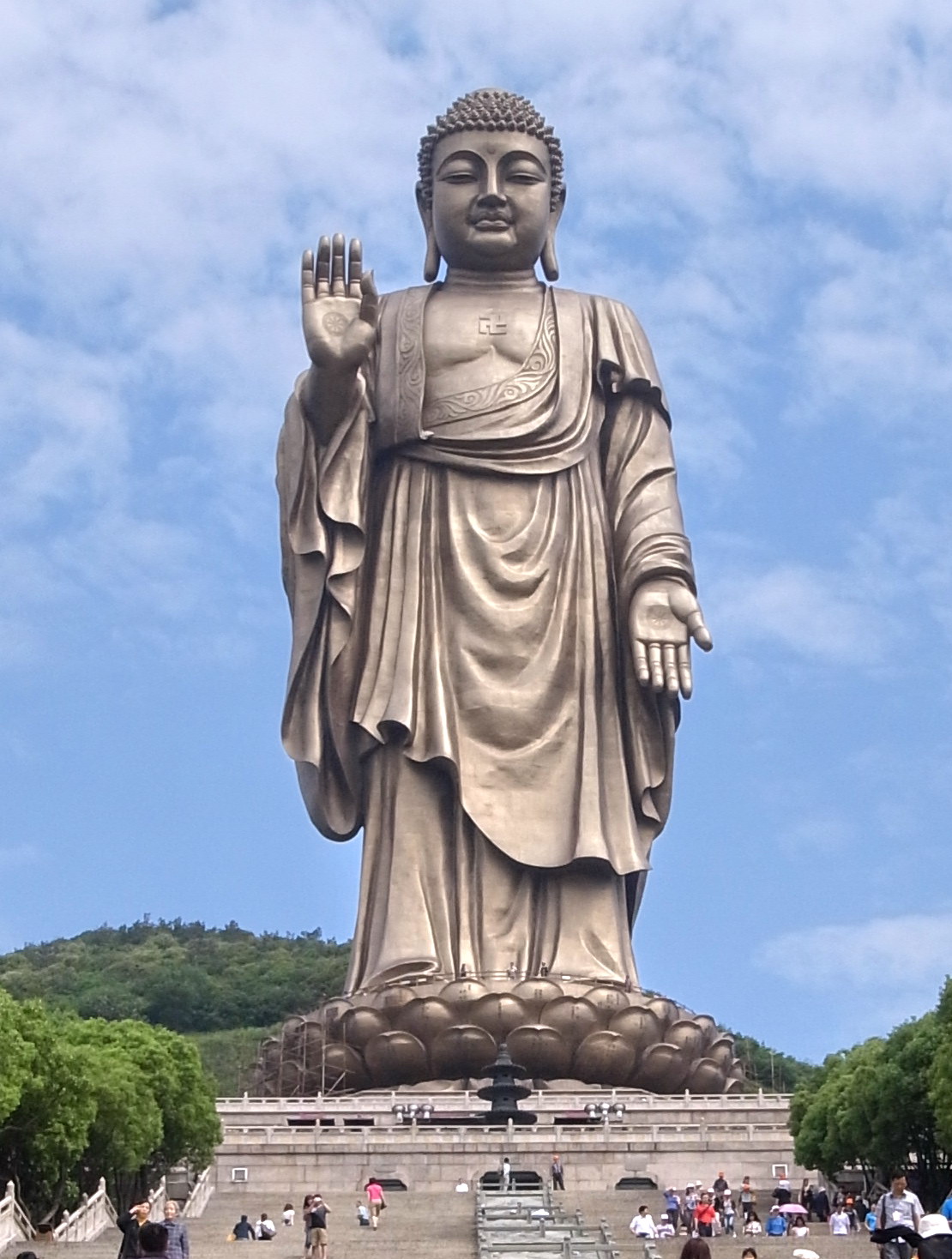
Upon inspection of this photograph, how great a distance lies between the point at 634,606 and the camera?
28.5 m

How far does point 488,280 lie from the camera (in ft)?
99.0

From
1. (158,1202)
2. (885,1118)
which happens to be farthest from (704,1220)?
(158,1202)

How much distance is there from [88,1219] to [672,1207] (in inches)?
175

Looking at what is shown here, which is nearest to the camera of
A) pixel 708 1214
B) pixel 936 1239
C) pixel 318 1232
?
pixel 936 1239

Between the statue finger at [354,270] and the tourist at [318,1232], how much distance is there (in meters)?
13.7

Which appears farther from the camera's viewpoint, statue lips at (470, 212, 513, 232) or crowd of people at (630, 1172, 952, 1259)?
statue lips at (470, 212, 513, 232)

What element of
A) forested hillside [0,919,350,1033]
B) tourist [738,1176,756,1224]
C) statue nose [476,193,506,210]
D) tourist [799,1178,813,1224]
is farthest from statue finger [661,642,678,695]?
forested hillside [0,919,350,1033]

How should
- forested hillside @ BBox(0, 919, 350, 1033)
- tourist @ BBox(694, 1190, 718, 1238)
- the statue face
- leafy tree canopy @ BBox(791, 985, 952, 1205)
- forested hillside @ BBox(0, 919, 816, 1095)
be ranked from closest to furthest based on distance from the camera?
1. tourist @ BBox(694, 1190, 718, 1238)
2. leafy tree canopy @ BBox(791, 985, 952, 1205)
3. the statue face
4. forested hillside @ BBox(0, 919, 816, 1095)
5. forested hillside @ BBox(0, 919, 350, 1033)

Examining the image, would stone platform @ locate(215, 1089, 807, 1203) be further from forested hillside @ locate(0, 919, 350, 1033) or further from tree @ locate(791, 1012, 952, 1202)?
forested hillside @ locate(0, 919, 350, 1033)

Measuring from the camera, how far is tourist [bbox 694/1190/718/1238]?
18.3 meters

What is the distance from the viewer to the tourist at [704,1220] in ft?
59.9

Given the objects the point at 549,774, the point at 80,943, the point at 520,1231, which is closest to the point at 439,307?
the point at 549,774

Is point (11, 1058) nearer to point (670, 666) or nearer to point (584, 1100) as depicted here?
point (584, 1100)

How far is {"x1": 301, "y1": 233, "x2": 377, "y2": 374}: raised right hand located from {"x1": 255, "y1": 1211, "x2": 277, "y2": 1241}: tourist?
11269 mm
